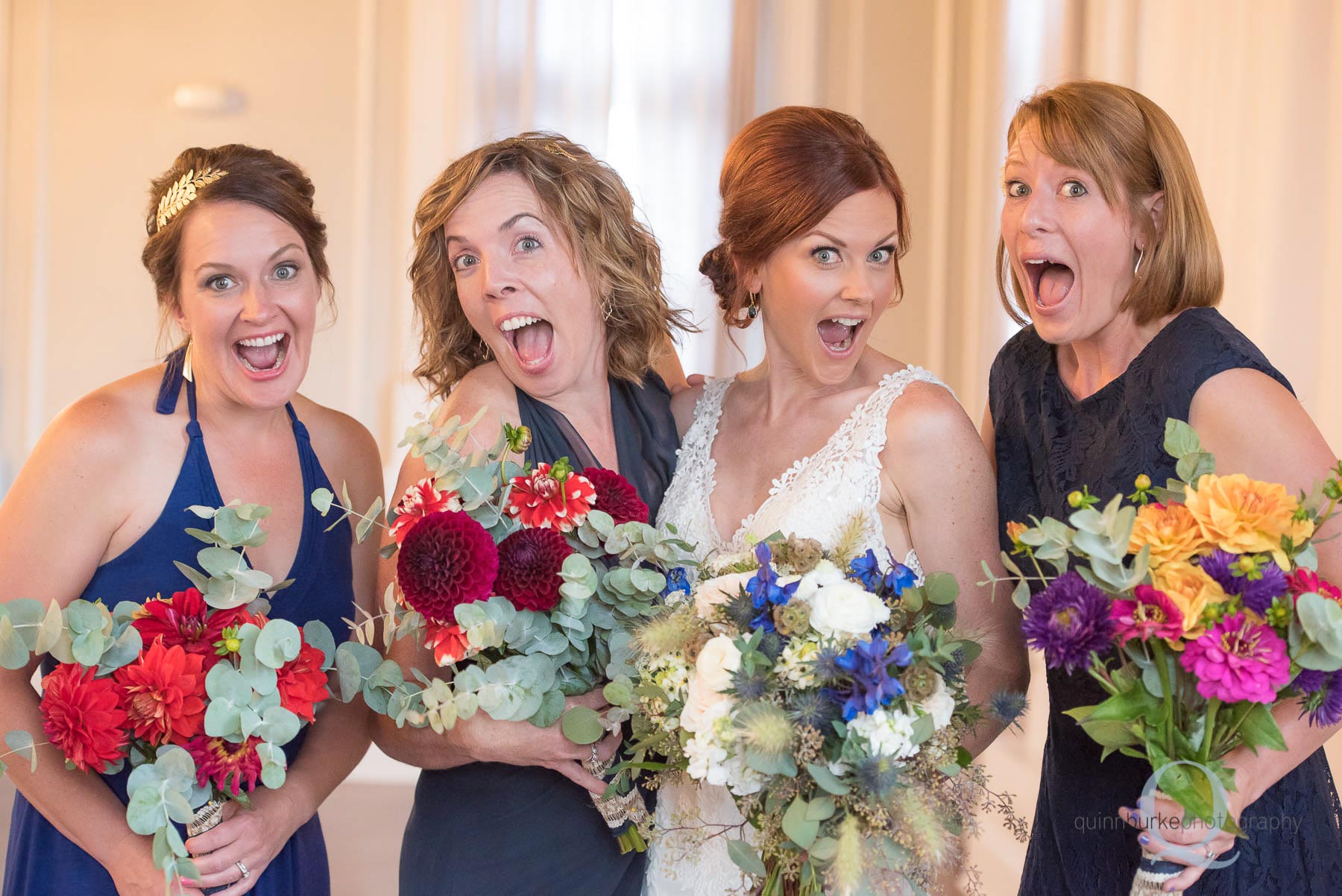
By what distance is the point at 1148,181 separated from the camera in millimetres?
1905

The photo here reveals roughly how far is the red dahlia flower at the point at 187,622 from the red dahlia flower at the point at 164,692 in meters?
0.03

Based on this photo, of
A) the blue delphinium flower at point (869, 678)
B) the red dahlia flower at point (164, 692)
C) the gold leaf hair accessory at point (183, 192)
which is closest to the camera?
the blue delphinium flower at point (869, 678)

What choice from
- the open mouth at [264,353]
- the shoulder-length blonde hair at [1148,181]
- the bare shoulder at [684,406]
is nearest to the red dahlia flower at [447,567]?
the open mouth at [264,353]

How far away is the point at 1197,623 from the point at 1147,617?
0.05 metres

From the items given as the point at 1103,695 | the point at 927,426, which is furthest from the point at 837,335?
the point at 1103,695

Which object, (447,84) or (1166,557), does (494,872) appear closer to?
(1166,557)

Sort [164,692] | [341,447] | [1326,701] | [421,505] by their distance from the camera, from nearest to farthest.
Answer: [1326,701], [164,692], [421,505], [341,447]

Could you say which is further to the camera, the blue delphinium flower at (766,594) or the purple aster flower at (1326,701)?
the blue delphinium flower at (766,594)

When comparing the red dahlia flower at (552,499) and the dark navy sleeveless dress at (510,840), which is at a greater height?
the red dahlia flower at (552,499)

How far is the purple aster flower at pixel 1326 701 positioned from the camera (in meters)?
1.33

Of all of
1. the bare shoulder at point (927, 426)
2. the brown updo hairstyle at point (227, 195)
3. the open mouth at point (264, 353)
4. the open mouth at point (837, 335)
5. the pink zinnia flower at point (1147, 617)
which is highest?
the brown updo hairstyle at point (227, 195)

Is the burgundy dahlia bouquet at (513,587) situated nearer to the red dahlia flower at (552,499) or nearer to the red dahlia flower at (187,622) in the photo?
the red dahlia flower at (552,499)

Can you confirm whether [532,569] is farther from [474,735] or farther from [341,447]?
[341,447]

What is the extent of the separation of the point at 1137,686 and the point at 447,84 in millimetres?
4745
